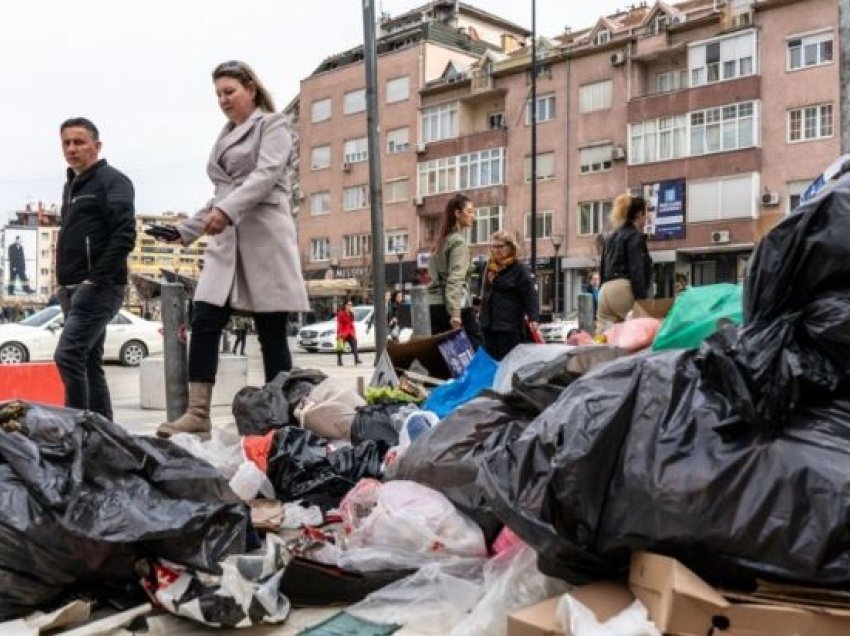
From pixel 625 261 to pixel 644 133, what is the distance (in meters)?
31.0

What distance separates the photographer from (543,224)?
39281 mm

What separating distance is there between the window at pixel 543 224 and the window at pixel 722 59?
27.2 feet

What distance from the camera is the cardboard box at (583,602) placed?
6.35ft

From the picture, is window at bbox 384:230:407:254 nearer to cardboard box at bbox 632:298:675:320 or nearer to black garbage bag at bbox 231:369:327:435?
black garbage bag at bbox 231:369:327:435

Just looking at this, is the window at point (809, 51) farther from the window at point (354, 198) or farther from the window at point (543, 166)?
the window at point (354, 198)

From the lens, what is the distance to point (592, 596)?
2064 millimetres

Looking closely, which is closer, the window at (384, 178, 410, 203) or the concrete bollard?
the concrete bollard

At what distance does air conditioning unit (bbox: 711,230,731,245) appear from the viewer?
3284 cm

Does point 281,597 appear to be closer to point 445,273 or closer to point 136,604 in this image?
point 136,604

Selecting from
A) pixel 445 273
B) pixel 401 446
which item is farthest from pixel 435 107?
pixel 401 446

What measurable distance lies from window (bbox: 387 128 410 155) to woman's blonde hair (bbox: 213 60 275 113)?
41.9 meters

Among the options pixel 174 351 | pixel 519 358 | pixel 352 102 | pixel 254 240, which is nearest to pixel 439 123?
pixel 352 102

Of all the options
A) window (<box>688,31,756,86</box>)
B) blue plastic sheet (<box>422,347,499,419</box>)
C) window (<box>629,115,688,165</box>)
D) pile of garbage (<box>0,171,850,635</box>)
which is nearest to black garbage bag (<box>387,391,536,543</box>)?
pile of garbage (<box>0,171,850,635</box>)

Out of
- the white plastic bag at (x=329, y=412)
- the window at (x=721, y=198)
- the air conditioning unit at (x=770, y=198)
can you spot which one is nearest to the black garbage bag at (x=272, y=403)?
the white plastic bag at (x=329, y=412)
